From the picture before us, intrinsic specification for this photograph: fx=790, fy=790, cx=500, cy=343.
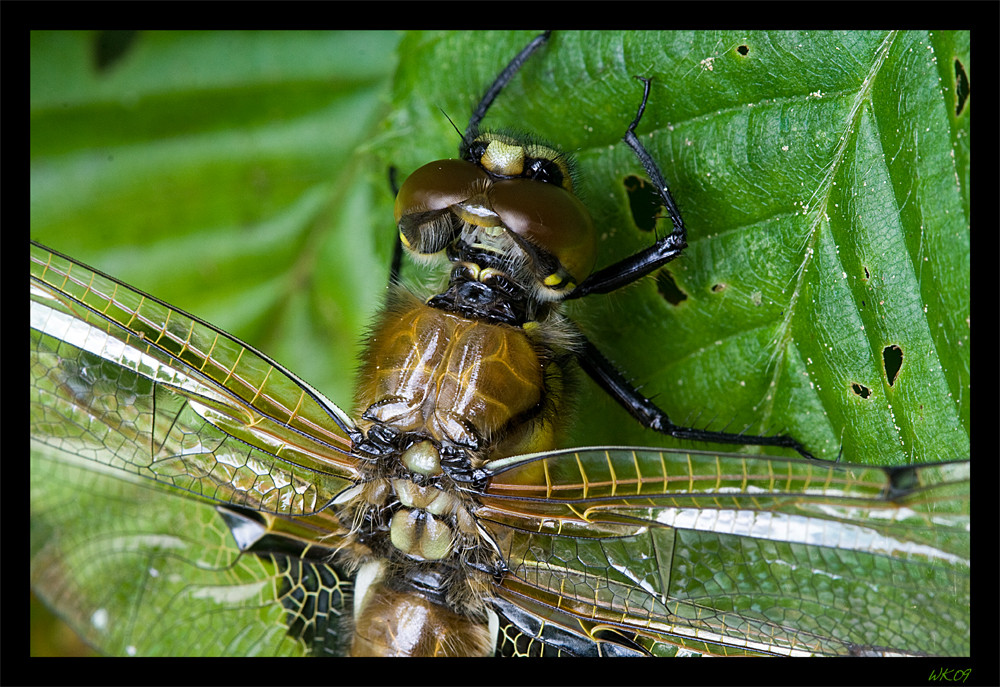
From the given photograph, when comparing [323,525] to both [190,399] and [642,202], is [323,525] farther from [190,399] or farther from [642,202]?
[642,202]

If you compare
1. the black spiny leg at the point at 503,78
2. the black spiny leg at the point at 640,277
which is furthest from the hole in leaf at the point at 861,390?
the black spiny leg at the point at 503,78

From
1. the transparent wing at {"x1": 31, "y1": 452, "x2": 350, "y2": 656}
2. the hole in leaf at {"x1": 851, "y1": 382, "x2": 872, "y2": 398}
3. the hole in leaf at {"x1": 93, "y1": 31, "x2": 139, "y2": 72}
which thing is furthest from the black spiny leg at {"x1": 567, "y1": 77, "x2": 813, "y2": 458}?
the hole in leaf at {"x1": 93, "y1": 31, "x2": 139, "y2": 72}

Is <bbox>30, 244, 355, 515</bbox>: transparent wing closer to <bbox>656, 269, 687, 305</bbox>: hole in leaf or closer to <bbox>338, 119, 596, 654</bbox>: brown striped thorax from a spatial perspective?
<bbox>338, 119, 596, 654</bbox>: brown striped thorax

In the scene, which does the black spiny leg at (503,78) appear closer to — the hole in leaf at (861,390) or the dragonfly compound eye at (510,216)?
the dragonfly compound eye at (510,216)

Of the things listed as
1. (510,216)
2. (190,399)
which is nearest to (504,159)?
(510,216)

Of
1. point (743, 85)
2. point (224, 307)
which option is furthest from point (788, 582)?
point (224, 307)

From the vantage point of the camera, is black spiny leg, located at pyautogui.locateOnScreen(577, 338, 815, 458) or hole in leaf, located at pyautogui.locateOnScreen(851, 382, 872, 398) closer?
hole in leaf, located at pyautogui.locateOnScreen(851, 382, 872, 398)
